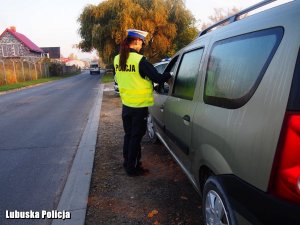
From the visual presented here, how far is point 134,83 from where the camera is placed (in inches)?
175

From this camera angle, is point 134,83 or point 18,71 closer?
point 134,83

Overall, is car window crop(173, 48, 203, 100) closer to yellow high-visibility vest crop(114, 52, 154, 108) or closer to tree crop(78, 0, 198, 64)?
yellow high-visibility vest crop(114, 52, 154, 108)

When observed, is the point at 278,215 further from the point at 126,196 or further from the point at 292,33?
the point at 126,196

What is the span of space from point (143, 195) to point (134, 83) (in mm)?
1412

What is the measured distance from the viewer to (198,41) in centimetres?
365

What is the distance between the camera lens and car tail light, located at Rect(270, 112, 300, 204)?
5.88ft

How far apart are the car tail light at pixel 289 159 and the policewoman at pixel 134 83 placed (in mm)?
2609

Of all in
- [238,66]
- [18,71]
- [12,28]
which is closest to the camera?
[238,66]

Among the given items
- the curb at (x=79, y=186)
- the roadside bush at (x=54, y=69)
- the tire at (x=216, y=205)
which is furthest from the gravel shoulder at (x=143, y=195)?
the roadside bush at (x=54, y=69)

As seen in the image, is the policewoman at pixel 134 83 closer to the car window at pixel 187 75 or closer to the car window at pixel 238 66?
the car window at pixel 187 75

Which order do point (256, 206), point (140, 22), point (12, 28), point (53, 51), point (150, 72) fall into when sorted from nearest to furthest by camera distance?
1. point (256, 206)
2. point (150, 72)
3. point (140, 22)
4. point (12, 28)
5. point (53, 51)

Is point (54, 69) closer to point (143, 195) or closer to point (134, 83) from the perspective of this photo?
point (134, 83)

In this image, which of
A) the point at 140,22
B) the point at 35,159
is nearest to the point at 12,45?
the point at 140,22

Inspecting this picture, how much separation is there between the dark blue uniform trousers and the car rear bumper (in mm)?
2237
